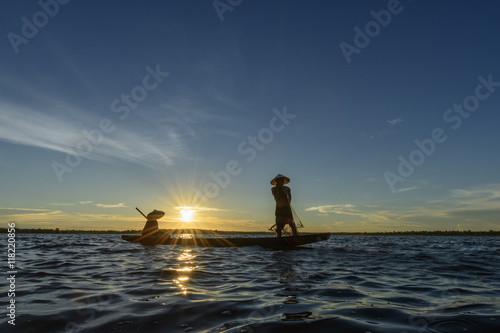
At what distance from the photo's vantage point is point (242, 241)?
52.0 ft

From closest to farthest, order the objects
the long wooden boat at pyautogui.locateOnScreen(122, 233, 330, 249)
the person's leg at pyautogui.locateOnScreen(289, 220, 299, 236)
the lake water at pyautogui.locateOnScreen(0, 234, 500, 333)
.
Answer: the lake water at pyautogui.locateOnScreen(0, 234, 500, 333) → the long wooden boat at pyautogui.locateOnScreen(122, 233, 330, 249) → the person's leg at pyautogui.locateOnScreen(289, 220, 299, 236)

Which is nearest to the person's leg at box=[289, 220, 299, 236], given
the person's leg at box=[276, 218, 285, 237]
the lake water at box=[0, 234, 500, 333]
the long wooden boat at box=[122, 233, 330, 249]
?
the person's leg at box=[276, 218, 285, 237]

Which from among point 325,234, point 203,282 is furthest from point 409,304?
point 325,234

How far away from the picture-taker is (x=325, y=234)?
1648cm

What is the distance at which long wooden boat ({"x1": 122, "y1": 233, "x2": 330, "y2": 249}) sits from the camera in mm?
14502

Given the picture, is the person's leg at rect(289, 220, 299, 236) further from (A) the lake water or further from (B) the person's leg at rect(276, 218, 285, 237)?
(A) the lake water

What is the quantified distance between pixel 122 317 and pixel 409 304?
4.02 metres

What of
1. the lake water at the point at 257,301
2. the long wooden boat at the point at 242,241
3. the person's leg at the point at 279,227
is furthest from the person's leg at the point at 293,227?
the lake water at the point at 257,301

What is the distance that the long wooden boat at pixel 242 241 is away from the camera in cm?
1450

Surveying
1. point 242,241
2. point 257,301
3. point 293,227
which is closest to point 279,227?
point 293,227

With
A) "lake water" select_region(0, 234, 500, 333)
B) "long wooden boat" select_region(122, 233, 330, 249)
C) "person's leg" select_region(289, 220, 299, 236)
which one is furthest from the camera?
"person's leg" select_region(289, 220, 299, 236)

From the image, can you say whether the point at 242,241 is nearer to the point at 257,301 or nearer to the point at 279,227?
the point at 279,227

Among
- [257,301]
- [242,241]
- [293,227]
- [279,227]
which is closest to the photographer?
[257,301]

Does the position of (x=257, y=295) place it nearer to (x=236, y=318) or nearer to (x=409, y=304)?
(x=236, y=318)
